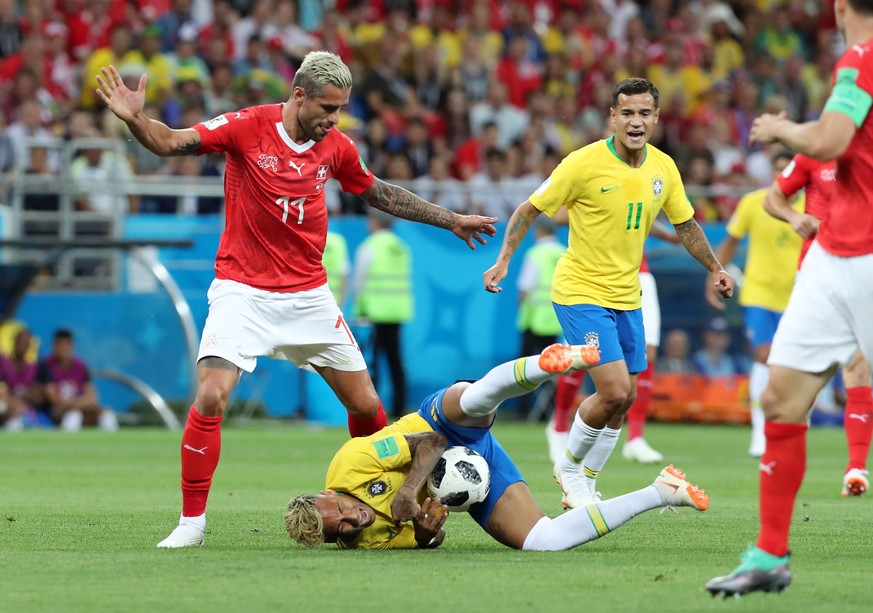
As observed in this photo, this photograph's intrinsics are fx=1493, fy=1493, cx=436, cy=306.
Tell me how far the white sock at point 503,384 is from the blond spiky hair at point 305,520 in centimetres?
88

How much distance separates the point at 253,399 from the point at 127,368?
5.36 feet

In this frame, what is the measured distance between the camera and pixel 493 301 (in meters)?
19.5

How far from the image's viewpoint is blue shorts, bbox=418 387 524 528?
24.4 feet

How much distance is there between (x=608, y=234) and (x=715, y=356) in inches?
414

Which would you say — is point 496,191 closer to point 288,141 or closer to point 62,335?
point 62,335

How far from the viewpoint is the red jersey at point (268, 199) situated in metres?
7.91

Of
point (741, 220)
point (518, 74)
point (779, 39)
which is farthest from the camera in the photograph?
point (779, 39)

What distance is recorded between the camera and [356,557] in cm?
716

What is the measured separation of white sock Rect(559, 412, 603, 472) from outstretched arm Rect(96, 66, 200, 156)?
135 inches

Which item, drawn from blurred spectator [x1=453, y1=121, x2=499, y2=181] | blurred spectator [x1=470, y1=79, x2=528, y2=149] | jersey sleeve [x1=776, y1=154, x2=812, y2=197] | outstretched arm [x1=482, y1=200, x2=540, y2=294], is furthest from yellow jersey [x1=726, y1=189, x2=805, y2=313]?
blurred spectator [x1=470, y1=79, x2=528, y2=149]

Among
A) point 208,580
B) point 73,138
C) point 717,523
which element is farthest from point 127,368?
point 208,580

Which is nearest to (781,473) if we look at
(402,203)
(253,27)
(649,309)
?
(402,203)

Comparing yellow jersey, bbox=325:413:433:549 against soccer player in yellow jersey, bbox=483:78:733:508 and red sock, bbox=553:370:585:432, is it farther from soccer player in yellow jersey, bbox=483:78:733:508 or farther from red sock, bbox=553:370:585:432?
red sock, bbox=553:370:585:432

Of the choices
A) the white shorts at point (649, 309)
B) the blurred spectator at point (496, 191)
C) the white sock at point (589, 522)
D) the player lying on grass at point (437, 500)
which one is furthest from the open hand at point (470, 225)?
the blurred spectator at point (496, 191)
